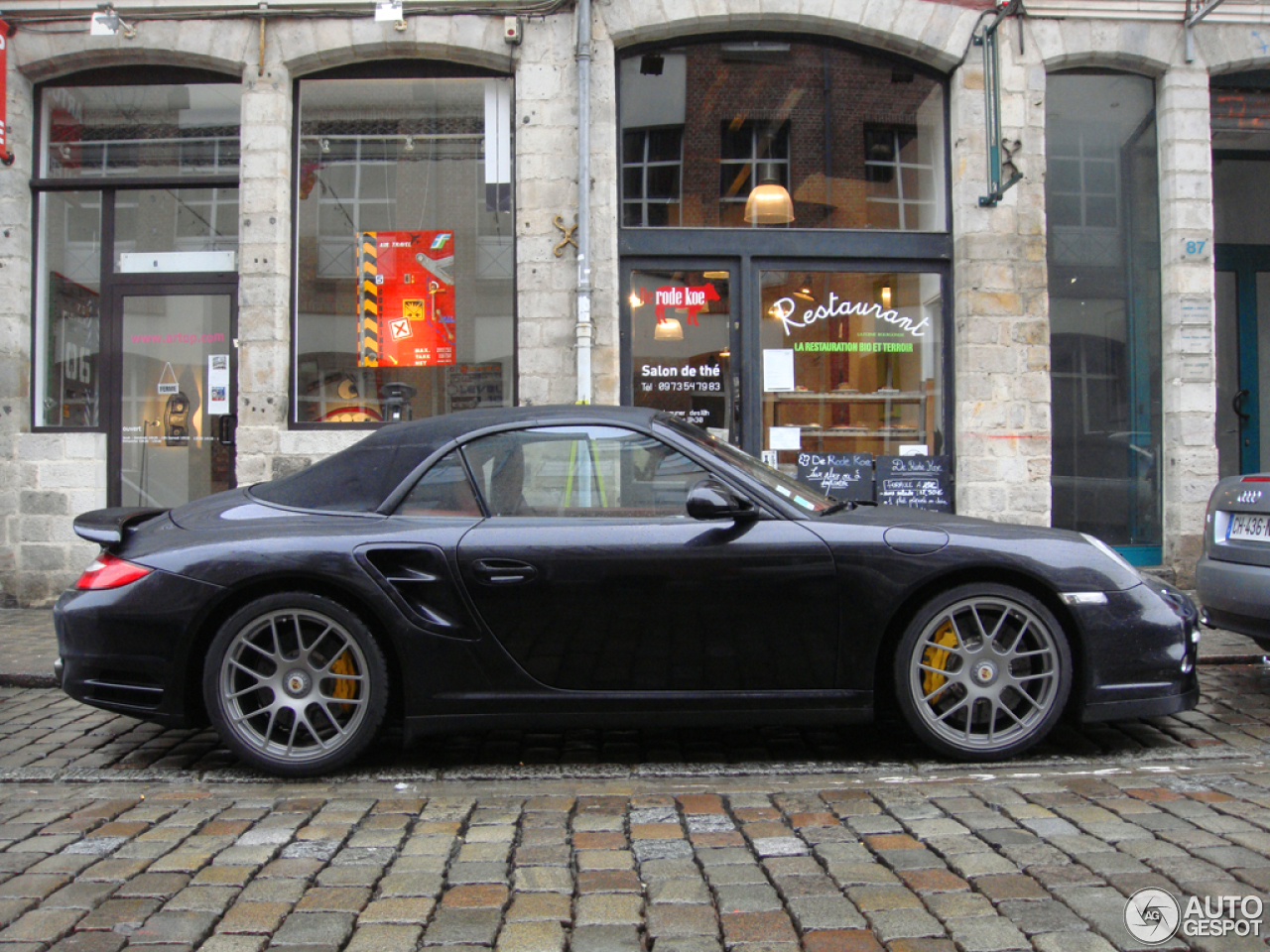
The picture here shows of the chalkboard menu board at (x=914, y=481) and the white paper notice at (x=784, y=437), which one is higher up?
the white paper notice at (x=784, y=437)

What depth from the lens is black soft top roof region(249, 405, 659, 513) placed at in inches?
152

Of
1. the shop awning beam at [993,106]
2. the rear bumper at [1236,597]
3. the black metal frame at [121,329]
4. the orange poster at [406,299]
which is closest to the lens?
the rear bumper at [1236,597]

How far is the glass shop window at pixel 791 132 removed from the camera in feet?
28.7

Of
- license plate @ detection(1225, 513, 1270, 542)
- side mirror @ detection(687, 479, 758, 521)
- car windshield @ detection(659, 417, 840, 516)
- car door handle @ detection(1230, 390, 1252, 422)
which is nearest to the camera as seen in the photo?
side mirror @ detection(687, 479, 758, 521)

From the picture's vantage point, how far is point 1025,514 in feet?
27.6

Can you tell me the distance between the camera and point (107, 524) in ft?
12.7

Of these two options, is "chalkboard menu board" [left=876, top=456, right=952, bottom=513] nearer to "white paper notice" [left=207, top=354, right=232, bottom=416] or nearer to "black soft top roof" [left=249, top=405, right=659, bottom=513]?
"black soft top roof" [left=249, top=405, right=659, bottom=513]

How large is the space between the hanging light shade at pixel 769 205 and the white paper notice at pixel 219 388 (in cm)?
465

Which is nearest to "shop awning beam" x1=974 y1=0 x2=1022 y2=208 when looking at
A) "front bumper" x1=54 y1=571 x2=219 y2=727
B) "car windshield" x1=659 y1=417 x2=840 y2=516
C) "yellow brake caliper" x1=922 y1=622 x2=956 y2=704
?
"car windshield" x1=659 y1=417 x2=840 y2=516

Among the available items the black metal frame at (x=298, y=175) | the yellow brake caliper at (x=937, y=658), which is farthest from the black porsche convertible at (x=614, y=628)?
the black metal frame at (x=298, y=175)

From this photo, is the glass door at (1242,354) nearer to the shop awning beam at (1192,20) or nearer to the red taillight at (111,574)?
the shop awning beam at (1192,20)

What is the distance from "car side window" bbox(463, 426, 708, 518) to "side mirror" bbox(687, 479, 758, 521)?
0.11 m

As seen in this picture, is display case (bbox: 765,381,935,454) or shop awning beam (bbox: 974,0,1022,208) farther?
display case (bbox: 765,381,935,454)

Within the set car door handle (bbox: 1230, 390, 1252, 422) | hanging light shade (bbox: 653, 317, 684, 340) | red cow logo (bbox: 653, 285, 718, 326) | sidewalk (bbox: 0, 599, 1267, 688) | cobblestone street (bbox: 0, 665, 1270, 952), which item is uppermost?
red cow logo (bbox: 653, 285, 718, 326)
